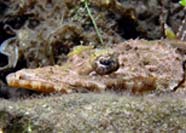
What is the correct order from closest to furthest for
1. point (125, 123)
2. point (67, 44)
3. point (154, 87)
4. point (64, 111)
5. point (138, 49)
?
point (125, 123) < point (64, 111) < point (154, 87) < point (138, 49) < point (67, 44)

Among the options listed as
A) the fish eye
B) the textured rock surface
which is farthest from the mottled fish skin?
the textured rock surface

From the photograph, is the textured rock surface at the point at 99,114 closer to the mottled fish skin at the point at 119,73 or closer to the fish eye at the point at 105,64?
the mottled fish skin at the point at 119,73

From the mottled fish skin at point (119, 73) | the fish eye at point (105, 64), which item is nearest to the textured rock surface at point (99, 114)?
the mottled fish skin at point (119, 73)

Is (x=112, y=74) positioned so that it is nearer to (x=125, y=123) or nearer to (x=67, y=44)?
(x=67, y=44)

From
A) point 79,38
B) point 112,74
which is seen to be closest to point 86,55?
point 112,74

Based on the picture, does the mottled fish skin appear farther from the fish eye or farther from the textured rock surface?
the textured rock surface

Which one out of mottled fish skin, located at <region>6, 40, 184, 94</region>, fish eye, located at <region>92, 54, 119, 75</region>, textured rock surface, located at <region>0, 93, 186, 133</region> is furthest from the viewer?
fish eye, located at <region>92, 54, 119, 75</region>
